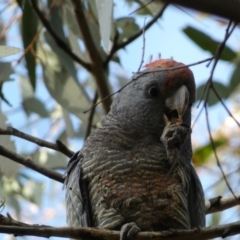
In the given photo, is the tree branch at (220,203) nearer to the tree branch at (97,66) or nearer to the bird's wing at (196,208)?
the bird's wing at (196,208)

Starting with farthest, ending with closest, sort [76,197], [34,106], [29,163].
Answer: [34,106]
[29,163]
[76,197]

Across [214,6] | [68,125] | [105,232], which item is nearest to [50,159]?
[68,125]

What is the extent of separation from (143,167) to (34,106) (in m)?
1.39

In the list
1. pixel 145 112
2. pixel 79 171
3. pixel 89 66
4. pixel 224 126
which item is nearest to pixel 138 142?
pixel 145 112

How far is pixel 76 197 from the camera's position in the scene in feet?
5.70

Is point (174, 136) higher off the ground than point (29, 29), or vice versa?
point (29, 29)

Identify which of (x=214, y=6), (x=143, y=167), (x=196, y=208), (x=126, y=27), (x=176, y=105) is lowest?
(x=214, y=6)

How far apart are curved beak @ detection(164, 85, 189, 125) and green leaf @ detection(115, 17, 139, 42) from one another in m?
0.83

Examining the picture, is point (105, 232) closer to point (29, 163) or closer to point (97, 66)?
point (29, 163)

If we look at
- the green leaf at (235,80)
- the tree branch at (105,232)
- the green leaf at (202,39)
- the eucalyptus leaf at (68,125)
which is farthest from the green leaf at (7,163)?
the green leaf at (235,80)

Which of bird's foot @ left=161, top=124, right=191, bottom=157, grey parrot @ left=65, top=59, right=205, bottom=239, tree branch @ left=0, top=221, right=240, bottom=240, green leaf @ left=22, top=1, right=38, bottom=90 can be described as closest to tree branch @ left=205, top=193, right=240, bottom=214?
grey parrot @ left=65, top=59, right=205, bottom=239

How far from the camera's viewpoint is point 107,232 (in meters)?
1.25

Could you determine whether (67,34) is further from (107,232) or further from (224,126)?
(107,232)

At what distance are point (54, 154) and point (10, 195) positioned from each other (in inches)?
14.3
